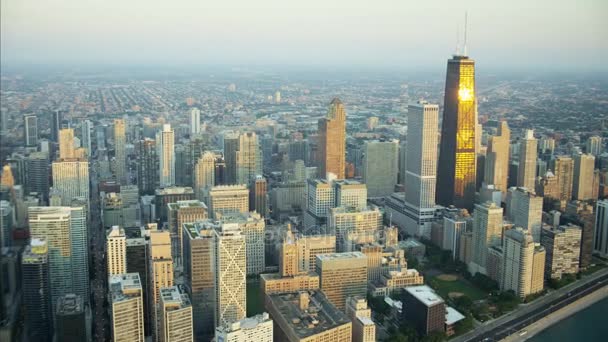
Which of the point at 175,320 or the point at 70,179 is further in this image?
the point at 70,179

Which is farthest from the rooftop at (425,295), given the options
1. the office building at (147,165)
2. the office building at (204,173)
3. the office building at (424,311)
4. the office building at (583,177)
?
the office building at (147,165)

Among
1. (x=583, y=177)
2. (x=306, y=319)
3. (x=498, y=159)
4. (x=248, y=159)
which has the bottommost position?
(x=306, y=319)

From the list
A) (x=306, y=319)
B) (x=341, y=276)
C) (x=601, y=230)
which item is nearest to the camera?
(x=306, y=319)

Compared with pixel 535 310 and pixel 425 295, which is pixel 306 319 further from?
pixel 535 310

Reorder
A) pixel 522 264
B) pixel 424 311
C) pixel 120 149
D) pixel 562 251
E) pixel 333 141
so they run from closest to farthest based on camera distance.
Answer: pixel 424 311 < pixel 522 264 < pixel 562 251 < pixel 120 149 < pixel 333 141

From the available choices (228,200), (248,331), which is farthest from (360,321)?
(228,200)

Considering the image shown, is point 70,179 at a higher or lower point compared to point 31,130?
lower

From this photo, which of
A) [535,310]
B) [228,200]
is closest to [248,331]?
[535,310]
